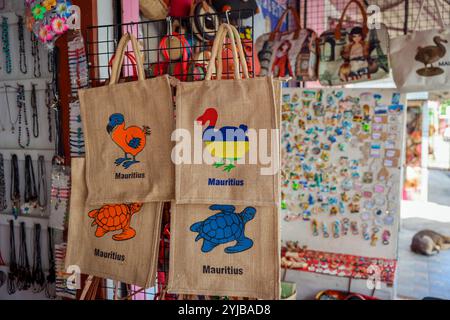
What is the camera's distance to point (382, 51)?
2.32m

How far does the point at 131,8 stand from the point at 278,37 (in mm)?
1146

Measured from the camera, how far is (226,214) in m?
1.14

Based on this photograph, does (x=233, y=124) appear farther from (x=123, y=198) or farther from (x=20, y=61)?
(x=20, y=61)

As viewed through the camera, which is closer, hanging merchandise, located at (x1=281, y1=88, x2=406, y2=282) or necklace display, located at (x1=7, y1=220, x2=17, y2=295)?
necklace display, located at (x1=7, y1=220, x2=17, y2=295)

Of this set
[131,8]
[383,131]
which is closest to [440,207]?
[383,131]

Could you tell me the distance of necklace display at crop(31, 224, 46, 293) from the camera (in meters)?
1.83

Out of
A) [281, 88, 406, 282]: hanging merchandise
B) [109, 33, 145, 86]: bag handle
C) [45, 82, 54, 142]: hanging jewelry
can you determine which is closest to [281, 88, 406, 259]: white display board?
[281, 88, 406, 282]: hanging merchandise

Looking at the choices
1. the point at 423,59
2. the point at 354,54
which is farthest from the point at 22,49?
the point at 423,59

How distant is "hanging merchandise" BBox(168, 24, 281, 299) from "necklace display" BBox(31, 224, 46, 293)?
958 millimetres

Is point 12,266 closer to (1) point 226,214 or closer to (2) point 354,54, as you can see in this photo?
→ (1) point 226,214

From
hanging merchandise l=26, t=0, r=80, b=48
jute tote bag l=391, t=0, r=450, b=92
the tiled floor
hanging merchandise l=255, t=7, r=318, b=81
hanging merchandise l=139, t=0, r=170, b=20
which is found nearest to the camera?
hanging merchandise l=26, t=0, r=80, b=48

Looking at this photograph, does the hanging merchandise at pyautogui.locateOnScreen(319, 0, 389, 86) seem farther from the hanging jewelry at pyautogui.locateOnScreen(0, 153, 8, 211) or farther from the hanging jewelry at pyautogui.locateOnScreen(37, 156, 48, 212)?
the hanging jewelry at pyautogui.locateOnScreen(0, 153, 8, 211)

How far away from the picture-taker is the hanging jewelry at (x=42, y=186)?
5.98 ft

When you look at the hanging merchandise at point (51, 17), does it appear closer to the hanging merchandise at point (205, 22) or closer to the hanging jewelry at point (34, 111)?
the hanging jewelry at point (34, 111)
